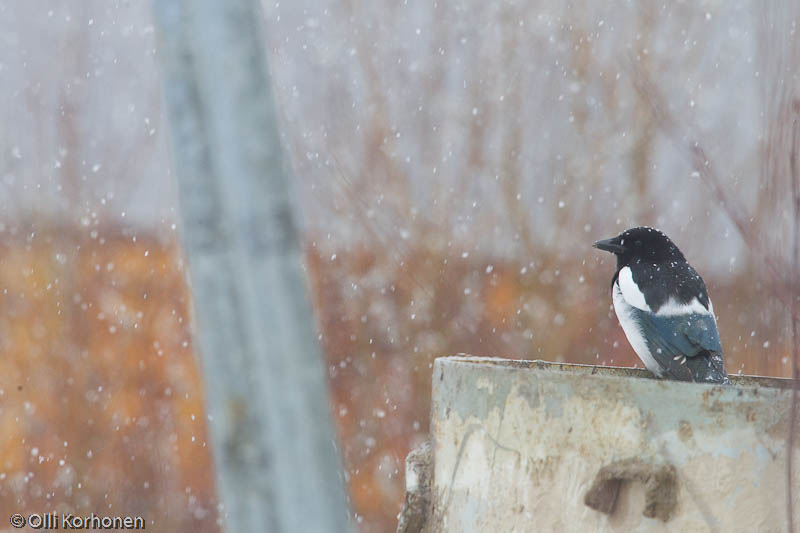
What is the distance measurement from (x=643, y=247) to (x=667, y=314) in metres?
0.33

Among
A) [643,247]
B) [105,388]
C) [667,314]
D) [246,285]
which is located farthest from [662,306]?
[105,388]

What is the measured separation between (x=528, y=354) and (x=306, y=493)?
12.9 feet

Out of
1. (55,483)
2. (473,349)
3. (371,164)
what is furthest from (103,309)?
(473,349)

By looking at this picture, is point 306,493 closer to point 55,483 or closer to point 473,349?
point 473,349

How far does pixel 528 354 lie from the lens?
4387 millimetres

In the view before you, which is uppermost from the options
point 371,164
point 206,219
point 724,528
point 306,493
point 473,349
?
point 371,164

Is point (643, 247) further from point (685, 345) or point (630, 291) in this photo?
point (685, 345)

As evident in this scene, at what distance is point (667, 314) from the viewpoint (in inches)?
87.2

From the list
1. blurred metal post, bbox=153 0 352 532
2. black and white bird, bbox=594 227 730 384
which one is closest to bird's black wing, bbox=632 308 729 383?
black and white bird, bbox=594 227 730 384

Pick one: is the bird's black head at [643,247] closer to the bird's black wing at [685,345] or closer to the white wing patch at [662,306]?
the white wing patch at [662,306]

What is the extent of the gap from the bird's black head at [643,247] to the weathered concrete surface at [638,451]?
3.08 ft

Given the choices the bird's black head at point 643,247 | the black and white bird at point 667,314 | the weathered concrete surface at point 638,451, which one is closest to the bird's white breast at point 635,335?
the black and white bird at point 667,314

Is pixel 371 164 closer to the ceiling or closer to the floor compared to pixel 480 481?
closer to the ceiling

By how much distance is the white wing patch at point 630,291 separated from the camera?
228 cm
